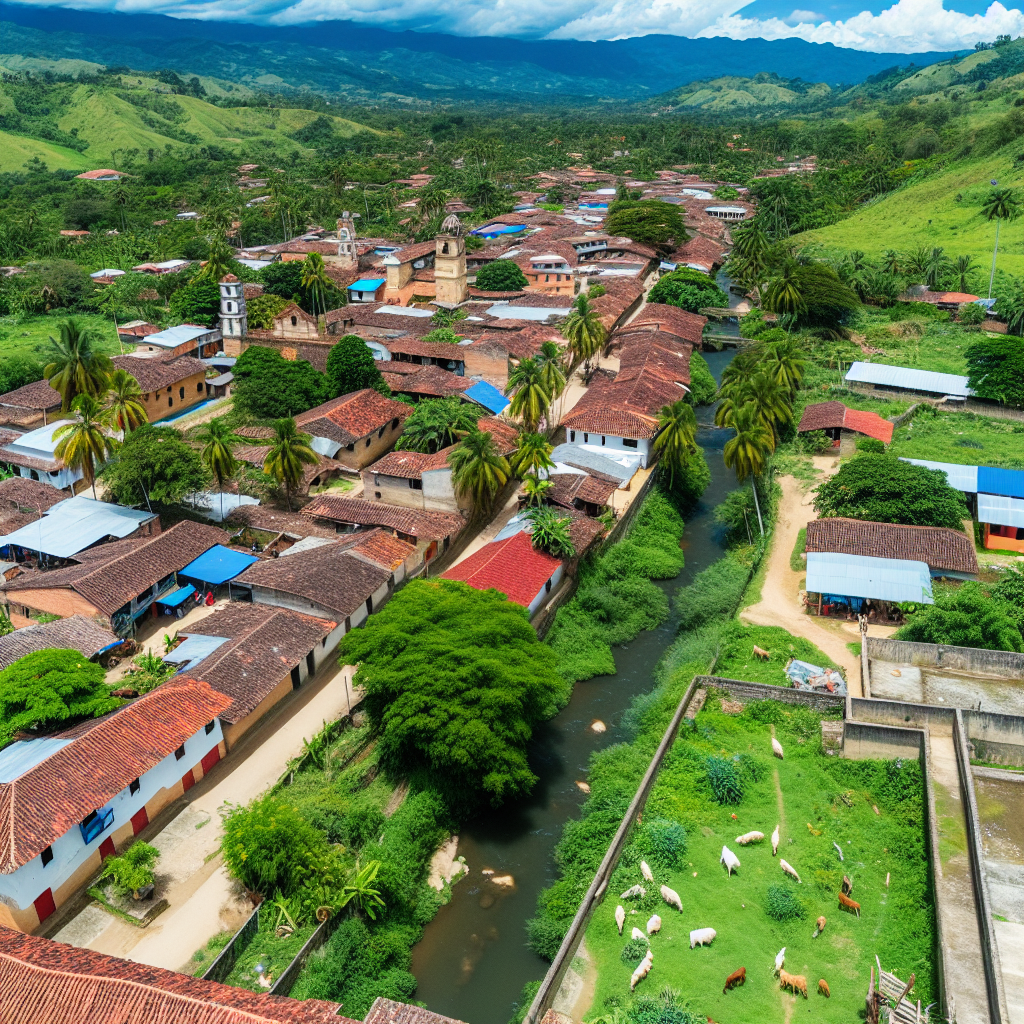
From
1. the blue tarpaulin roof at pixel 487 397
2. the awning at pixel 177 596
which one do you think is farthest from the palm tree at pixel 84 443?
the blue tarpaulin roof at pixel 487 397

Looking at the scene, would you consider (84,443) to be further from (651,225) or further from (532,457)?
(651,225)

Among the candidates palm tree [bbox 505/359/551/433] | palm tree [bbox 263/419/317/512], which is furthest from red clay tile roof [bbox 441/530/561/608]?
palm tree [bbox 505/359/551/433]

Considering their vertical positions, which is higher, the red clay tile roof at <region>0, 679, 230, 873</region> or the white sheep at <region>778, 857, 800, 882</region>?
the red clay tile roof at <region>0, 679, 230, 873</region>

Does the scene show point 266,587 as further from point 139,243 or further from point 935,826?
point 139,243

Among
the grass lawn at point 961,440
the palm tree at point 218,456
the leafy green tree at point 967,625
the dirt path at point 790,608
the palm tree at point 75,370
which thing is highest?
the palm tree at point 75,370

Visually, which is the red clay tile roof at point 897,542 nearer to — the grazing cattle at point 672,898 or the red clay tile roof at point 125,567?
the grazing cattle at point 672,898

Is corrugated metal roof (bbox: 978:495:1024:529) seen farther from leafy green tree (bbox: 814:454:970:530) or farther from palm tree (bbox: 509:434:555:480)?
palm tree (bbox: 509:434:555:480)
